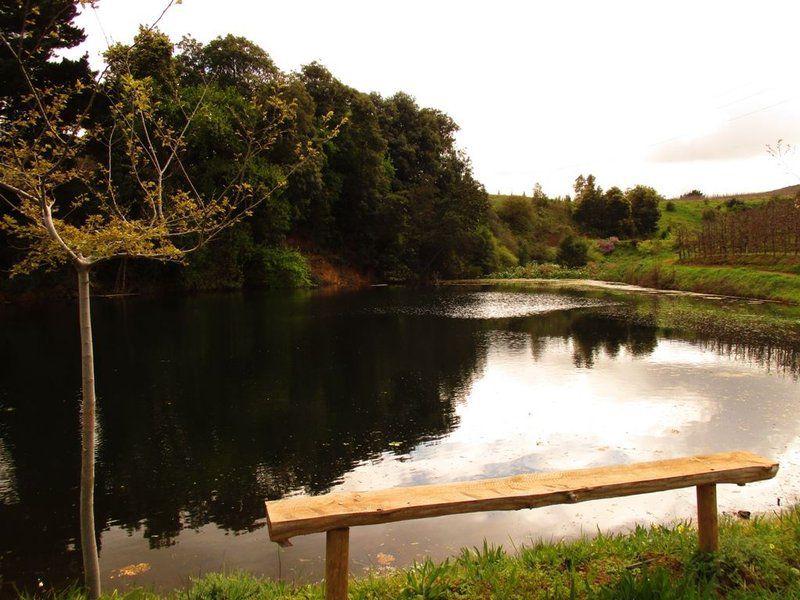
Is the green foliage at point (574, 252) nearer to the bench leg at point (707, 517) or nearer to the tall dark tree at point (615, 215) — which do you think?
the tall dark tree at point (615, 215)

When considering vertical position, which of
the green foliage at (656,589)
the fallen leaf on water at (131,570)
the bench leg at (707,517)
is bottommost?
the fallen leaf on water at (131,570)

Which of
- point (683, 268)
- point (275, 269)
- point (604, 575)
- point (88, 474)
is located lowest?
point (604, 575)

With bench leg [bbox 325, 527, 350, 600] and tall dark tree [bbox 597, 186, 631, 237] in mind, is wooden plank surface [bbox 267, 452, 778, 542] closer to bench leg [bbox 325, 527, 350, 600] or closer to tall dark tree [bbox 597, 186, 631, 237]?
bench leg [bbox 325, 527, 350, 600]

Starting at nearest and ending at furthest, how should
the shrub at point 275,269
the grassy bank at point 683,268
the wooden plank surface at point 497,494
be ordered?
the wooden plank surface at point 497,494 → the grassy bank at point 683,268 → the shrub at point 275,269

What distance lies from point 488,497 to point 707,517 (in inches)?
68.3

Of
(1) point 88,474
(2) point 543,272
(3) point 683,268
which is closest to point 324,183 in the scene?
(2) point 543,272

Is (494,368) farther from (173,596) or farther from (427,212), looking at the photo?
(427,212)

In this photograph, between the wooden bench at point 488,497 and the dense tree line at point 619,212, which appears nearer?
the wooden bench at point 488,497

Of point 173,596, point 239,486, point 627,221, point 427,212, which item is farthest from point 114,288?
point 627,221

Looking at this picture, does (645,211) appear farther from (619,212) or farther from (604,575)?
(604,575)

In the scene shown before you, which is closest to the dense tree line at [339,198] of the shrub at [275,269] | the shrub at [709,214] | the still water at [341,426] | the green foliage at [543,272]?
the shrub at [275,269]

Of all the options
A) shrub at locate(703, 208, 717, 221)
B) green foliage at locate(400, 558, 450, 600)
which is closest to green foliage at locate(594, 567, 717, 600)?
green foliage at locate(400, 558, 450, 600)

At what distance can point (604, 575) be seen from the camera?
13.3 ft

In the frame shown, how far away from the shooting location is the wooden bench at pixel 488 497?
10.4ft
